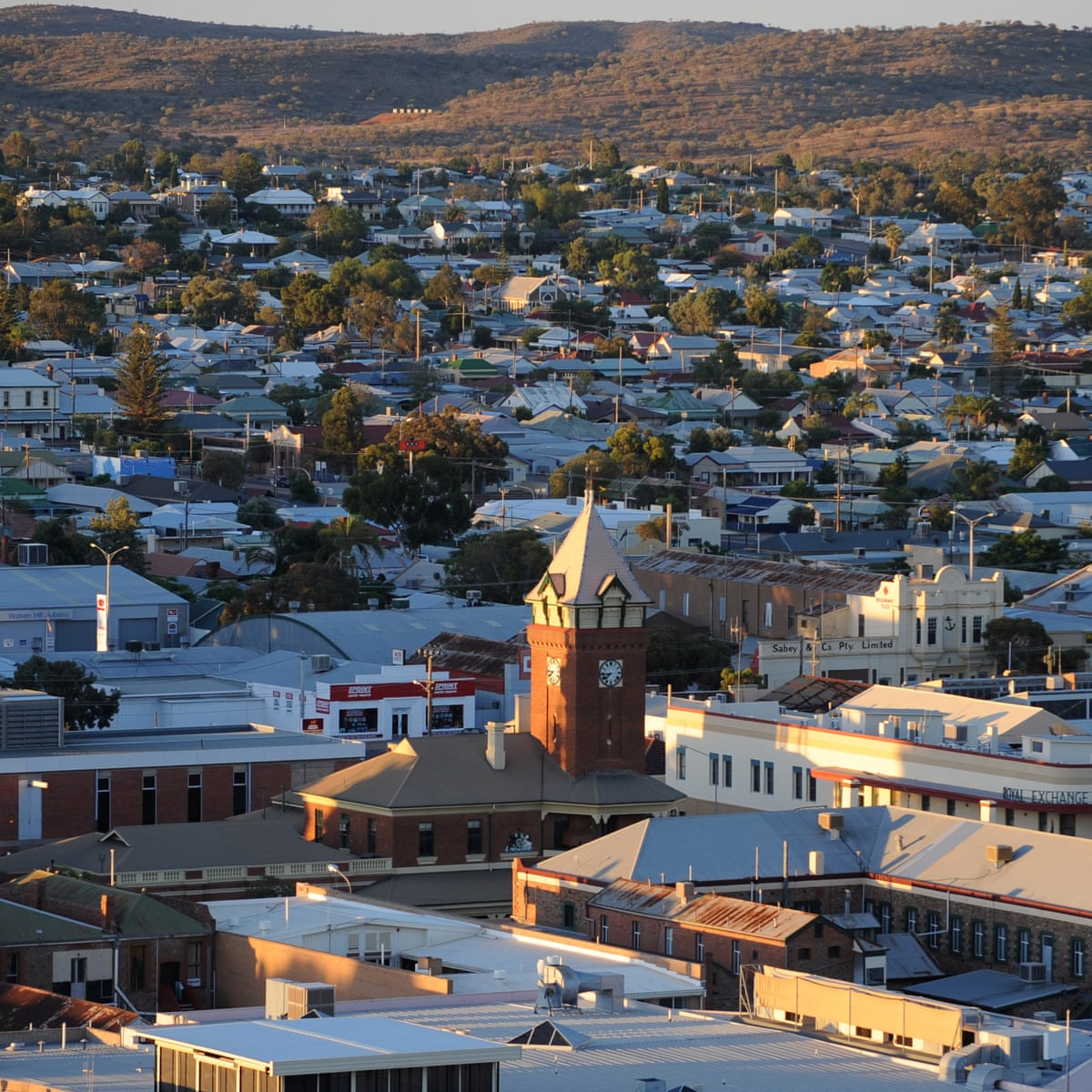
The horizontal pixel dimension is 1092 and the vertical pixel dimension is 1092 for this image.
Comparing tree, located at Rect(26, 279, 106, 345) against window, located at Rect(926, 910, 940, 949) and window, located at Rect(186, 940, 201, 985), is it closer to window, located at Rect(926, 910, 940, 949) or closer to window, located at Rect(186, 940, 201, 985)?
window, located at Rect(926, 910, 940, 949)

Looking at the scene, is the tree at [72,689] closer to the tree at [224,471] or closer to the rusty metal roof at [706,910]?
the rusty metal roof at [706,910]

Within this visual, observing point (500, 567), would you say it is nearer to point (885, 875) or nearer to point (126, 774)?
point (126, 774)

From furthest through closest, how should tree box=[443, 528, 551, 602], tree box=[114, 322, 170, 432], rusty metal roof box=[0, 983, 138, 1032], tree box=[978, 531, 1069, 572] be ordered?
1. tree box=[114, 322, 170, 432]
2. tree box=[978, 531, 1069, 572]
3. tree box=[443, 528, 551, 602]
4. rusty metal roof box=[0, 983, 138, 1032]

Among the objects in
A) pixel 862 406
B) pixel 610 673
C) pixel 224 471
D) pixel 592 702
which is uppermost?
pixel 610 673

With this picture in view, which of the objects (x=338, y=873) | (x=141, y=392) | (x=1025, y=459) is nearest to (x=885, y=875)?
(x=338, y=873)

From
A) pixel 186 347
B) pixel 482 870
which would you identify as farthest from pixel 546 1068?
pixel 186 347

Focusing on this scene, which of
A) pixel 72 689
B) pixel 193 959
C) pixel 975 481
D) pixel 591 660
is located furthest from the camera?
pixel 975 481

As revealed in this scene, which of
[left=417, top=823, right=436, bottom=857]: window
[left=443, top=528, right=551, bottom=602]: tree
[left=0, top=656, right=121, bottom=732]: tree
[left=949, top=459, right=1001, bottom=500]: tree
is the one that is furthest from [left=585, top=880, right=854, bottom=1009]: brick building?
[left=949, top=459, right=1001, bottom=500]: tree

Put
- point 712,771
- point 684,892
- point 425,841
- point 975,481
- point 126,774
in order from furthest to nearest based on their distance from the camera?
point 975,481
point 712,771
point 126,774
point 425,841
point 684,892
